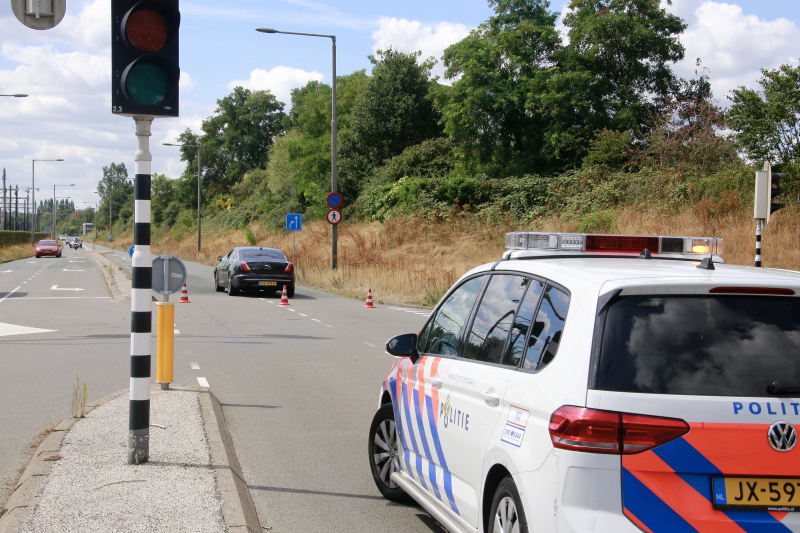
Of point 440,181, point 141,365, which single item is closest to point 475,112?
point 440,181

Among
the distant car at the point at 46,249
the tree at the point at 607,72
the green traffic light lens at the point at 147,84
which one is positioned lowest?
the distant car at the point at 46,249

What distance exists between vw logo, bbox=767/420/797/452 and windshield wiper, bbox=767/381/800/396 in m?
0.11

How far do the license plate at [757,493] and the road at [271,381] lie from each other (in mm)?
2272

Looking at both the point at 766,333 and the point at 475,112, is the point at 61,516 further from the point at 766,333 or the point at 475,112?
the point at 475,112

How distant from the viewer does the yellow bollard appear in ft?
24.7

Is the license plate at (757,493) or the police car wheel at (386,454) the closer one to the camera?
the license plate at (757,493)

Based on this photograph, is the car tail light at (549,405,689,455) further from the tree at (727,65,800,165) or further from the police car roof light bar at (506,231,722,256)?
the tree at (727,65,800,165)

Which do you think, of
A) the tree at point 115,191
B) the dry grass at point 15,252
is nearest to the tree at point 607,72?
the dry grass at point 15,252

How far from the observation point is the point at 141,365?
18.1 ft

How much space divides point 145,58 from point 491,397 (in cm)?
348

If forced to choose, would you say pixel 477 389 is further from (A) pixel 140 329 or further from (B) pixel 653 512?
(A) pixel 140 329

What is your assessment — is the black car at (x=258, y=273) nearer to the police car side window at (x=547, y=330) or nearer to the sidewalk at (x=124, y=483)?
the sidewalk at (x=124, y=483)

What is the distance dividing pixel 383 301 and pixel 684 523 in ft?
68.0

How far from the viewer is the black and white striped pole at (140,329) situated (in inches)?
217
